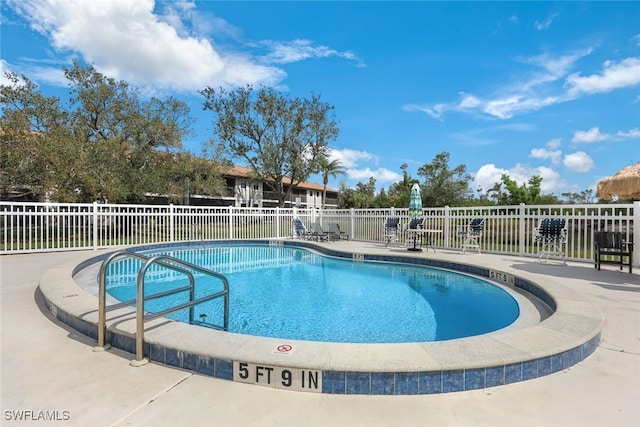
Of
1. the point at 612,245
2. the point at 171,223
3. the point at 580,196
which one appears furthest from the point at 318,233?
the point at 580,196

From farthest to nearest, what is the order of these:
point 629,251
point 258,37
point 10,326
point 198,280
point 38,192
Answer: point 258,37 → point 38,192 → point 198,280 → point 629,251 → point 10,326

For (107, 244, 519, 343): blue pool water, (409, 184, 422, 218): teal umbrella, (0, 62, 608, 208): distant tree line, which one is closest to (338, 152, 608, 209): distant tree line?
(0, 62, 608, 208): distant tree line

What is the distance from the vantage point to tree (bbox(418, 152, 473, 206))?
3344 centimetres

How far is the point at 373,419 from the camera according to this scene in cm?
183

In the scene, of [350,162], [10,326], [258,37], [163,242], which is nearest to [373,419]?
[10,326]

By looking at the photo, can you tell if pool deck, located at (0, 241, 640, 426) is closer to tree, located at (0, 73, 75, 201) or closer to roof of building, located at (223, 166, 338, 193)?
tree, located at (0, 73, 75, 201)

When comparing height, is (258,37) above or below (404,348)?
above

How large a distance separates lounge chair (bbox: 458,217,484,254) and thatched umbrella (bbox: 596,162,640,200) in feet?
9.72

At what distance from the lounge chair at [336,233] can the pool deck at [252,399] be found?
10985 mm

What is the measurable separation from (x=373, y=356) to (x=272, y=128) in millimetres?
25531

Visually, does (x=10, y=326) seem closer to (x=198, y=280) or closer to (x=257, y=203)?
(x=198, y=280)

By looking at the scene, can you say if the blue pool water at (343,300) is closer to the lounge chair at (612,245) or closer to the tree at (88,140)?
the lounge chair at (612,245)

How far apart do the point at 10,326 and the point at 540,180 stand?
39.0 metres

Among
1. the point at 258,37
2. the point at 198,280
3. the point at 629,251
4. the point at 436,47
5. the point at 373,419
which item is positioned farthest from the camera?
the point at 258,37
